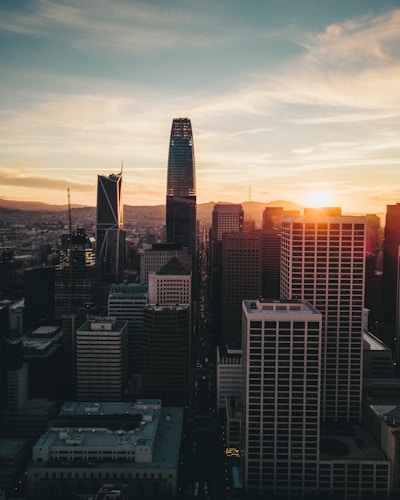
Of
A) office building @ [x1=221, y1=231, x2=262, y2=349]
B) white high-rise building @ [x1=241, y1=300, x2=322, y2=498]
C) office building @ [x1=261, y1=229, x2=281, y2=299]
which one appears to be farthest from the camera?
office building @ [x1=261, y1=229, x2=281, y2=299]

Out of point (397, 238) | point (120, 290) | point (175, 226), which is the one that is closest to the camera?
point (120, 290)

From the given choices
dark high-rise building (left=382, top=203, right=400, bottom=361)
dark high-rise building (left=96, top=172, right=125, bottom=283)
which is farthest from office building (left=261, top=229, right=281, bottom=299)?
dark high-rise building (left=96, top=172, right=125, bottom=283)

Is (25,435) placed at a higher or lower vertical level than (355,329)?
lower

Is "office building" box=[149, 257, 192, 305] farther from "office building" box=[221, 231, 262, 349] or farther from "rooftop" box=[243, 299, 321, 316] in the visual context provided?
"rooftop" box=[243, 299, 321, 316]

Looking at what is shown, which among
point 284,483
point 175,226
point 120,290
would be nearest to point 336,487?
point 284,483

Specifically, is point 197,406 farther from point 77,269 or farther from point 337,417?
point 77,269

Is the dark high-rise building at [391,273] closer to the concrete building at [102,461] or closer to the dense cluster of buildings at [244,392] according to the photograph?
the dense cluster of buildings at [244,392]
